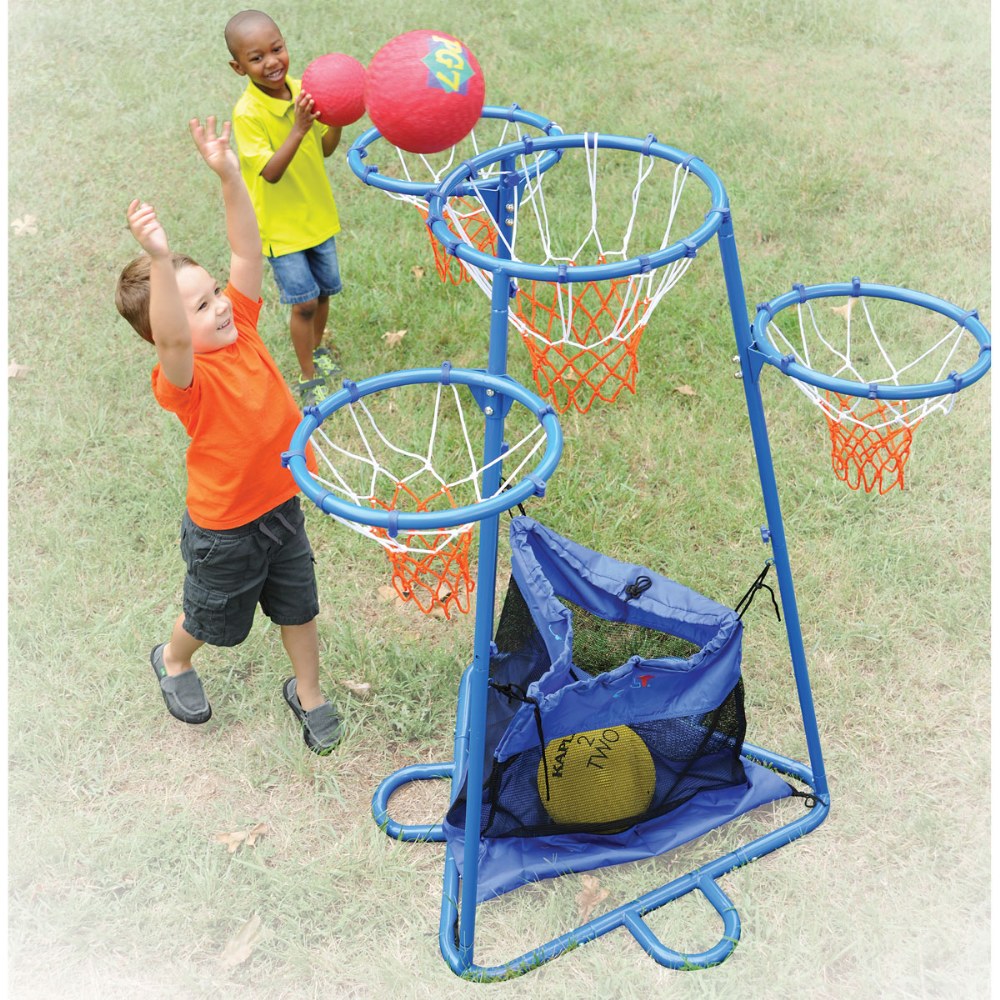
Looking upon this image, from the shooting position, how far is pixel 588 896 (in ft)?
10.3

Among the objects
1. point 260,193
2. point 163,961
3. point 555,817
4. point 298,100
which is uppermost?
point 298,100

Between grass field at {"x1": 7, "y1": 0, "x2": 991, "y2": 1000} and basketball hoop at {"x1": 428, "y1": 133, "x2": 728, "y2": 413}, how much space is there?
251mm

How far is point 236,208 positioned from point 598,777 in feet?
5.76

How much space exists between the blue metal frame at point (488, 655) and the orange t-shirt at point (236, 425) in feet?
2.32

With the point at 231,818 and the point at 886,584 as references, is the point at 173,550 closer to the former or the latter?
the point at 231,818

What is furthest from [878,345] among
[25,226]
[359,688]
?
[25,226]

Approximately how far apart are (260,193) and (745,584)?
2.27 metres

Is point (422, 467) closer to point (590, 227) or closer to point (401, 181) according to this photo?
point (401, 181)

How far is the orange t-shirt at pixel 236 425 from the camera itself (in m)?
2.97

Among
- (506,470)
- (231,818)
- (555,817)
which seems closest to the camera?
(555,817)

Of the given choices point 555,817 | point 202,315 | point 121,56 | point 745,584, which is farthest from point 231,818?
point 121,56

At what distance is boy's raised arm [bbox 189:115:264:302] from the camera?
2803 mm

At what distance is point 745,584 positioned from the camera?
402cm

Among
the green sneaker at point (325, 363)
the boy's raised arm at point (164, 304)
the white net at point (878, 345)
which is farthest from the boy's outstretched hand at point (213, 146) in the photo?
the white net at point (878, 345)
